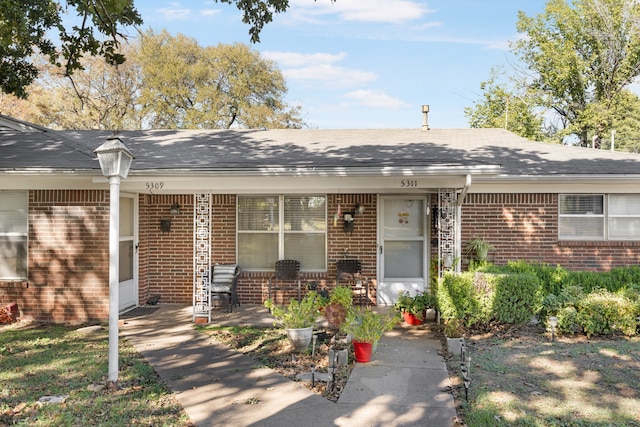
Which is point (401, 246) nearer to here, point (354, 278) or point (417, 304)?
point (354, 278)

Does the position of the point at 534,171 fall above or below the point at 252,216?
above

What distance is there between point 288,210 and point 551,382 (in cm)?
623

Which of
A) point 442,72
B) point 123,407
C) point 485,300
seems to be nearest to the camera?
point 123,407

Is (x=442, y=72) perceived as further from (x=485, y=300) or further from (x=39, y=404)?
(x=39, y=404)

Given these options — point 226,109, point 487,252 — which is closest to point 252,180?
point 487,252

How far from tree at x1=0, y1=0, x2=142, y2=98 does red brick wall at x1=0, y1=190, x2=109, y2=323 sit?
228 cm

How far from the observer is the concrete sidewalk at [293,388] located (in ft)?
14.8

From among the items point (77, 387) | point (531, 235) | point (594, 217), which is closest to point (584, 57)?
point (594, 217)

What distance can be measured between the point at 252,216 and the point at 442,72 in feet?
48.0

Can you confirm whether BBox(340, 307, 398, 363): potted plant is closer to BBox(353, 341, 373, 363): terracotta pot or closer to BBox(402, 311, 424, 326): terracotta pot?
BBox(353, 341, 373, 363): terracotta pot

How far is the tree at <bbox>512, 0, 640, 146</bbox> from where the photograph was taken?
85.9ft

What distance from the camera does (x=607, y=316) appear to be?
23.5 ft

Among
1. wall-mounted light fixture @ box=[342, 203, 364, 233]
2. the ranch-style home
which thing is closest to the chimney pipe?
the ranch-style home

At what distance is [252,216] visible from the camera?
10391 millimetres
